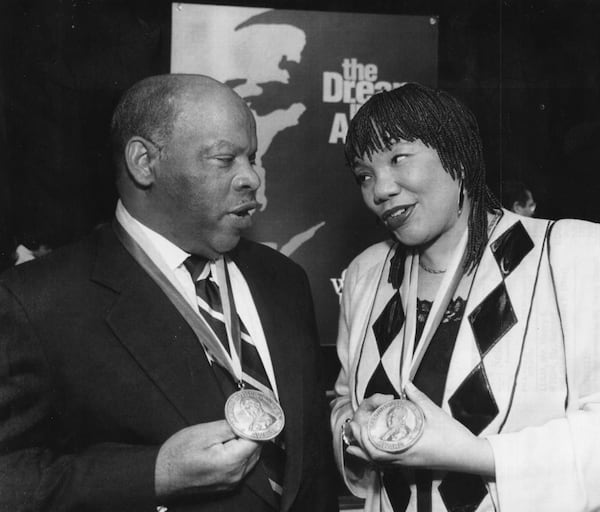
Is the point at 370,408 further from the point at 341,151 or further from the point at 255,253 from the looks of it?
the point at 341,151

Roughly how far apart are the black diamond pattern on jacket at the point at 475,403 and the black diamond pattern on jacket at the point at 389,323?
32 cm

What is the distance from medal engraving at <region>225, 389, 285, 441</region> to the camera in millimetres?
1769

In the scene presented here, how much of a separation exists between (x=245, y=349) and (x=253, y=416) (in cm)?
33

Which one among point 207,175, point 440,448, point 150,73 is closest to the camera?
point 440,448

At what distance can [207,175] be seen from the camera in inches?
80.4

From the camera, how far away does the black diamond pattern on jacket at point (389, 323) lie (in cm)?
219

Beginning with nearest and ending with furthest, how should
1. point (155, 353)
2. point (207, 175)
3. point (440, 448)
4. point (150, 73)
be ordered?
point (440, 448) < point (155, 353) < point (207, 175) < point (150, 73)

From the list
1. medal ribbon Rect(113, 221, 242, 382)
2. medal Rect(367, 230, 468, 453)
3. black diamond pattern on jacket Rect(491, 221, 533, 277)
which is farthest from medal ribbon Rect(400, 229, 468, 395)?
medal ribbon Rect(113, 221, 242, 382)

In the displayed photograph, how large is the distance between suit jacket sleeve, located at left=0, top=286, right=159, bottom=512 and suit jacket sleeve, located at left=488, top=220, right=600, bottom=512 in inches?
37.5

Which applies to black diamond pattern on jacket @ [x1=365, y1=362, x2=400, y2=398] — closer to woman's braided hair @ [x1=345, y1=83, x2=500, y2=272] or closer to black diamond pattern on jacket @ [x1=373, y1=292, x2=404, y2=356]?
black diamond pattern on jacket @ [x1=373, y1=292, x2=404, y2=356]

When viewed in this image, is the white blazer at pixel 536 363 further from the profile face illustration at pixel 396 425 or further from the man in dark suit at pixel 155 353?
the man in dark suit at pixel 155 353

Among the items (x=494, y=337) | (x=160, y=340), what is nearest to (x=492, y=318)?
(x=494, y=337)

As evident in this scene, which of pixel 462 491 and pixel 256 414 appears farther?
pixel 462 491

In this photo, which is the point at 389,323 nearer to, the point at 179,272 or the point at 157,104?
the point at 179,272
